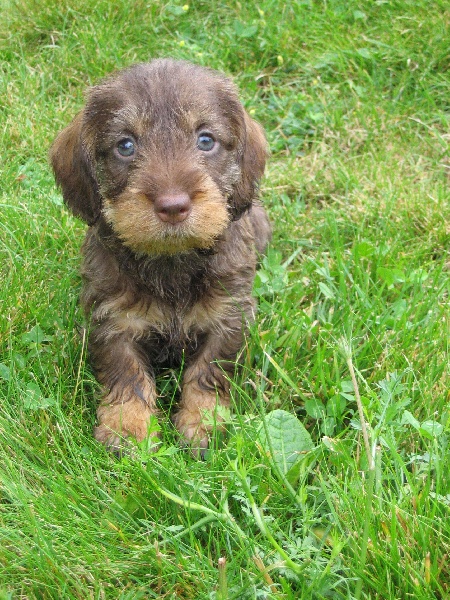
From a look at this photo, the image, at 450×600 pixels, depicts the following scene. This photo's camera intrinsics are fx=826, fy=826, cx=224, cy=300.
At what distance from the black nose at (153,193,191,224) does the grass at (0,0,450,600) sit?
2.15ft

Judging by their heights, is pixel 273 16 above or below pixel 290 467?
above

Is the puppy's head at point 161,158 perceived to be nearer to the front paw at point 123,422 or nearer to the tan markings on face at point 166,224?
the tan markings on face at point 166,224

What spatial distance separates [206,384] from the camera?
10.8 ft

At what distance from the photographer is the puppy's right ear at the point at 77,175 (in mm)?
3213

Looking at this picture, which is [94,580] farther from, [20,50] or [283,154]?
[20,50]

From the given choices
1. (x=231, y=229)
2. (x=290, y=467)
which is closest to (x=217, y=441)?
(x=290, y=467)

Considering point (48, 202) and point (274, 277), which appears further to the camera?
point (48, 202)

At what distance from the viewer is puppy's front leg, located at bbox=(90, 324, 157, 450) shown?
10.3ft

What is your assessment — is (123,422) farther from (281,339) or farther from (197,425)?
(281,339)

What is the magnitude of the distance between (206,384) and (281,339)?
37cm

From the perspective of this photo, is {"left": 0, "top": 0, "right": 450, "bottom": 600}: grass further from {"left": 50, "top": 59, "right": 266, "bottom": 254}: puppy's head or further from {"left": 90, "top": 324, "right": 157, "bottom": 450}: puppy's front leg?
{"left": 50, "top": 59, "right": 266, "bottom": 254}: puppy's head

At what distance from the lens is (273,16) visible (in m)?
5.35

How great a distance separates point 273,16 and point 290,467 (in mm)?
3546

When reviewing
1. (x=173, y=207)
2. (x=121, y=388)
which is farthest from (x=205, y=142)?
(x=121, y=388)
